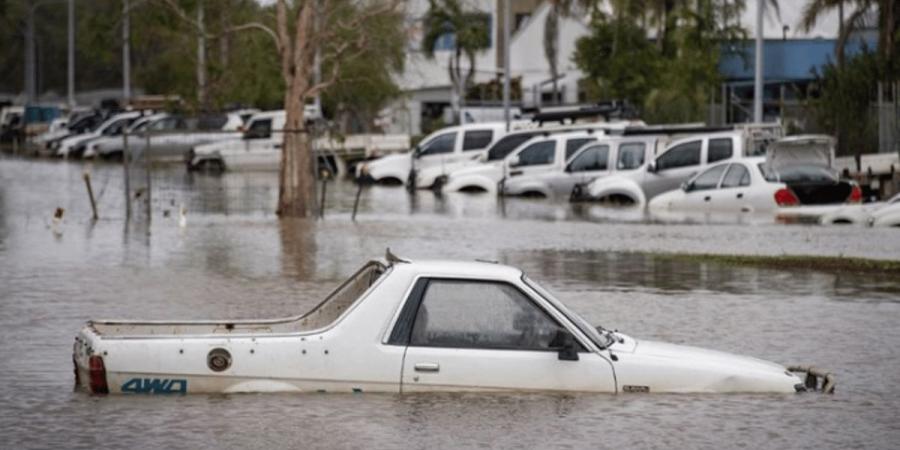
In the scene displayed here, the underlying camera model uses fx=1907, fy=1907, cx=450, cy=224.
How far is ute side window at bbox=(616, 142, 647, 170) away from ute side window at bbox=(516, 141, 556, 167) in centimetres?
230

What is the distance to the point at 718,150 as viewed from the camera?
38250 millimetres

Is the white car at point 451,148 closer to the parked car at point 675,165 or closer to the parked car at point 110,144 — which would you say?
the parked car at point 675,165

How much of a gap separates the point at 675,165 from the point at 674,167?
0.05m

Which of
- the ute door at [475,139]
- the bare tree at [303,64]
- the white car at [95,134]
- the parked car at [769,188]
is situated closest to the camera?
the parked car at [769,188]

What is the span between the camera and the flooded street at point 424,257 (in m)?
12.2

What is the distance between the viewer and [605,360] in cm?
1238

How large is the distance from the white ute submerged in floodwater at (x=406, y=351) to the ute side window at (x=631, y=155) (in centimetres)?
2857

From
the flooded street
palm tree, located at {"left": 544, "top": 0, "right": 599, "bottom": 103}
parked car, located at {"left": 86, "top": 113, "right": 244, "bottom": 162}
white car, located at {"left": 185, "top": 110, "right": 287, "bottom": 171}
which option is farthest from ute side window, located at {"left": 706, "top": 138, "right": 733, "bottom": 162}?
palm tree, located at {"left": 544, "top": 0, "right": 599, "bottom": 103}

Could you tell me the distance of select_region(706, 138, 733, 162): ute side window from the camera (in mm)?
37969

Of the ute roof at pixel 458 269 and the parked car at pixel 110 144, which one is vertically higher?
the parked car at pixel 110 144

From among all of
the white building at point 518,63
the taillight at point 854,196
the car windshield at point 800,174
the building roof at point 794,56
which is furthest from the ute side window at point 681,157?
the white building at point 518,63

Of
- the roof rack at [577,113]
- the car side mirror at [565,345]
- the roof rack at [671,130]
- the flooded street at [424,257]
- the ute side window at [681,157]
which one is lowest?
the flooded street at [424,257]

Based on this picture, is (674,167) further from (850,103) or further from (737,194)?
(850,103)

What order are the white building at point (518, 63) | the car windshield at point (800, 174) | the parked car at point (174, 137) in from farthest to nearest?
the white building at point (518, 63), the parked car at point (174, 137), the car windshield at point (800, 174)
